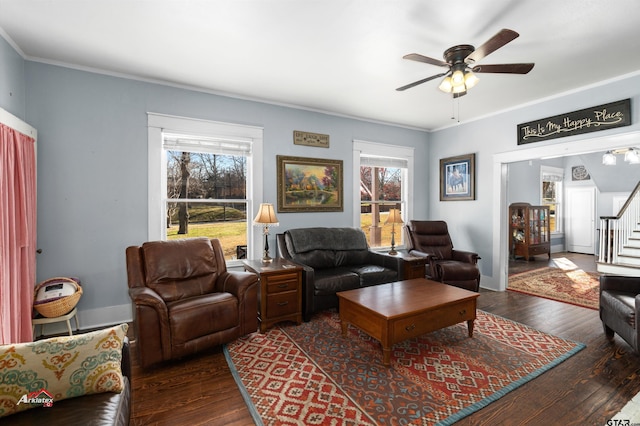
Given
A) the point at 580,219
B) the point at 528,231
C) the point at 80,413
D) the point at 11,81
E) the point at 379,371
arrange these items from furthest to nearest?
the point at 580,219 → the point at 528,231 → the point at 11,81 → the point at 379,371 → the point at 80,413

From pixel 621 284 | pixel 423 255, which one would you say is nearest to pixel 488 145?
pixel 423 255

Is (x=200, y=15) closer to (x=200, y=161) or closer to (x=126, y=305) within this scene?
(x=200, y=161)

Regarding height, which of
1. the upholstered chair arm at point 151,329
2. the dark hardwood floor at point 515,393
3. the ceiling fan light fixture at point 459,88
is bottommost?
the dark hardwood floor at point 515,393

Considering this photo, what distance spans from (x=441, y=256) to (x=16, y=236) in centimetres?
494

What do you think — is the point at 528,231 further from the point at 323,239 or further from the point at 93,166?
the point at 93,166

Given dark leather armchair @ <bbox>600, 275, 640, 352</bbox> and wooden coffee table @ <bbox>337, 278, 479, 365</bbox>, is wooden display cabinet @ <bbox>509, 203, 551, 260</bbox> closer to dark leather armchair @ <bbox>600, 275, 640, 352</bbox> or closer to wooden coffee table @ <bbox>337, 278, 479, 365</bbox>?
dark leather armchair @ <bbox>600, 275, 640, 352</bbox>

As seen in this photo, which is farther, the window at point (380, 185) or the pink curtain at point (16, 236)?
the window at point (380, 185)

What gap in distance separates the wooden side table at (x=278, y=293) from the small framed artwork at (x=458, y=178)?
3.42m

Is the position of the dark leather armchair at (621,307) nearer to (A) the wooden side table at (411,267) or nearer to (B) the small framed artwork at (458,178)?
(A) the wooden side table at (411,267)

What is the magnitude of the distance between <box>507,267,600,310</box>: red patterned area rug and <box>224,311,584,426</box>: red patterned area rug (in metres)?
1.56

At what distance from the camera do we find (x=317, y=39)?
255 cm

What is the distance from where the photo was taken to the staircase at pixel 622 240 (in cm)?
419

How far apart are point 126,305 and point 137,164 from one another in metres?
1.62

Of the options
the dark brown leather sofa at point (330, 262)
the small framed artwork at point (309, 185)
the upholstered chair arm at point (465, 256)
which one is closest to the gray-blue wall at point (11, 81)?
the small framed artwork at point (309, 185)
